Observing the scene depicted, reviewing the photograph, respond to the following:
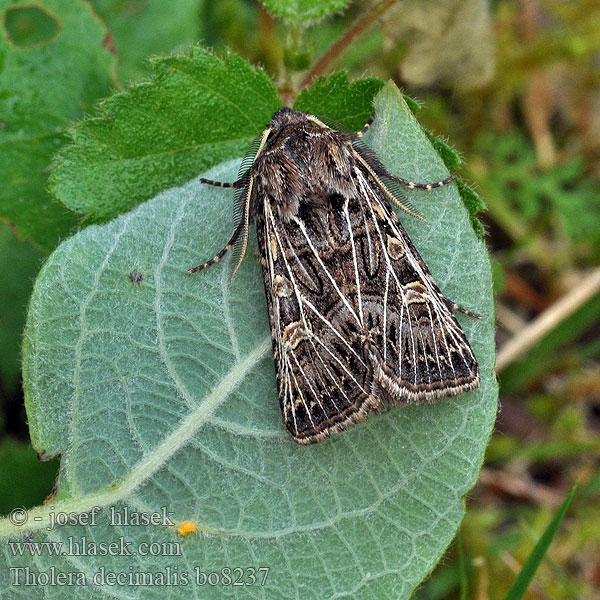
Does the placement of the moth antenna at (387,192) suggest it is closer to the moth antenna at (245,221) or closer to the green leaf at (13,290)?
the moth antenna at (245,221)

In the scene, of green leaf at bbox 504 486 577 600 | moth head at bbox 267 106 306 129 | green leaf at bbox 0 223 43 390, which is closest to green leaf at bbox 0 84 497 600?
moth head at bbox 267 106 306 129

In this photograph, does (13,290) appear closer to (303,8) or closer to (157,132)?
(157,132)

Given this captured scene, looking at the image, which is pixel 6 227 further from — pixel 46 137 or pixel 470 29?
pixel 470 29

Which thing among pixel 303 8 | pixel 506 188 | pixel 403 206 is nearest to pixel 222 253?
pixel 403 206

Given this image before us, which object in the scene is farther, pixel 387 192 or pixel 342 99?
pixel 342 99

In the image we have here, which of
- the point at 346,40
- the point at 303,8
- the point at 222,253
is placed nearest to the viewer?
the point at 222,253

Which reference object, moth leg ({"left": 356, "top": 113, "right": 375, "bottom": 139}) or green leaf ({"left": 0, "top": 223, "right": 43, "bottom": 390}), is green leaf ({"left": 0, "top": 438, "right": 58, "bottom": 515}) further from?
moth leg ({"left": 356, "top": 113, "right": 375, "bottom": 139})

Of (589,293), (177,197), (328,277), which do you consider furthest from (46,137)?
(589,293)

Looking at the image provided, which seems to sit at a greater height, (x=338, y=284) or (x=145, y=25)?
(x=145, y=25)
